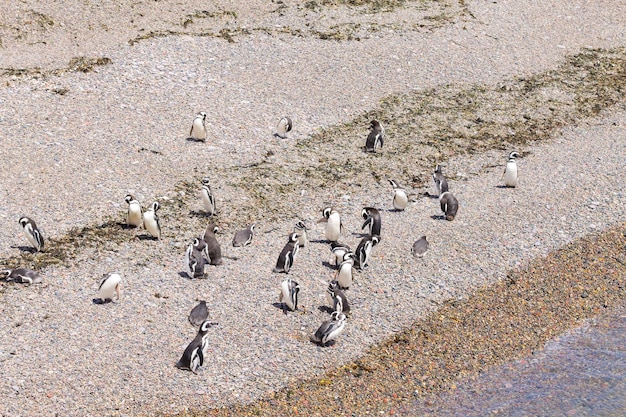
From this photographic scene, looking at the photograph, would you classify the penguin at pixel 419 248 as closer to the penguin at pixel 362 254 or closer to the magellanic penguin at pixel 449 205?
the penguin at pixel 362 254

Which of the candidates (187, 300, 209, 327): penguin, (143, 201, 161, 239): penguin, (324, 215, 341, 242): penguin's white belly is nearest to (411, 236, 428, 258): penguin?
(324, 215, 341, 242): penguin's white belly

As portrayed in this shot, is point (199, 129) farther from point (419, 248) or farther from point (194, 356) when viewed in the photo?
point (194, 356)

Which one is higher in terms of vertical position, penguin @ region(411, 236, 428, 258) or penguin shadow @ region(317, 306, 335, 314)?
penguin shadow @ region(317, 306, 335, 314)

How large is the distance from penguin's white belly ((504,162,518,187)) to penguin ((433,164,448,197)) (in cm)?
137

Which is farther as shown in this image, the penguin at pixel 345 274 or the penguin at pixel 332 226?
the penguin at pixel 332 226

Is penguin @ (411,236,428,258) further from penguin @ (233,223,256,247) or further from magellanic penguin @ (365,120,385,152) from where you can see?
magellanic penguin @ (365,120,385,152)

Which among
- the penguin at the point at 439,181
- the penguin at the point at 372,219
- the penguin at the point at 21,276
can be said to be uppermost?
the penguin at the point at 21,276

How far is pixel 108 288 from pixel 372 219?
4.87m

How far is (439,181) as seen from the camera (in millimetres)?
17328

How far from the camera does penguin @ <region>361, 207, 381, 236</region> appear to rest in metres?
15.6

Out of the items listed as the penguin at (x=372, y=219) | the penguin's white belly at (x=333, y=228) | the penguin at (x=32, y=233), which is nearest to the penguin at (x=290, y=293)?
the penguin's white belly at (x=333, y=228)

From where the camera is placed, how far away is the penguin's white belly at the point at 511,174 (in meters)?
18.0

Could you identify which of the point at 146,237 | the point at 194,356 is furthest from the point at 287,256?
the point at 194,356

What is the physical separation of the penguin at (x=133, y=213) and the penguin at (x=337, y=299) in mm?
3820
